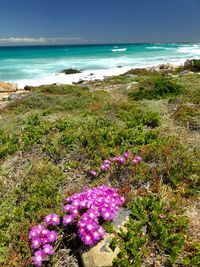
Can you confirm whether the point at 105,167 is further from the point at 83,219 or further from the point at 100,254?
the point at 100,254

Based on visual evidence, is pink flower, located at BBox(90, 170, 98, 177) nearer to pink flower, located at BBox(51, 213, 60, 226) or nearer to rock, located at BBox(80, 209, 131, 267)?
pink flower, located at BBox(51, 213, 60, 226)

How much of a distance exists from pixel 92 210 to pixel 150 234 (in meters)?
1.03

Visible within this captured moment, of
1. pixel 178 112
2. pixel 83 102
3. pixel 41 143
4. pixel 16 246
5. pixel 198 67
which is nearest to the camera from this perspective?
pixel 16 246

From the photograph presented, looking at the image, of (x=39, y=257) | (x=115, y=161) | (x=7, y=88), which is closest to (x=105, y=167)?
(x=115, y=161)

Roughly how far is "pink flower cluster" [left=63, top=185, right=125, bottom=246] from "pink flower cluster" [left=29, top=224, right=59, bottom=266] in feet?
1.00

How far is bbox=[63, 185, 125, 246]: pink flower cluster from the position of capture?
4.10 metres

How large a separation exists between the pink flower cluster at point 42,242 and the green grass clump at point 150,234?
37.1 inches

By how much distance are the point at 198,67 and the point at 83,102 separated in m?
15.6

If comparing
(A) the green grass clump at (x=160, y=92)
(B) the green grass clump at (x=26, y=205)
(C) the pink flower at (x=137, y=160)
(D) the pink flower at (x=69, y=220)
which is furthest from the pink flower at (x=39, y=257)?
(A) the green grass clump at (x=160, y=92)

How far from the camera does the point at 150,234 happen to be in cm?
444

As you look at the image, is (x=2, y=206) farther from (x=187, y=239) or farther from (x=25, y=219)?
(x=187, y=239)

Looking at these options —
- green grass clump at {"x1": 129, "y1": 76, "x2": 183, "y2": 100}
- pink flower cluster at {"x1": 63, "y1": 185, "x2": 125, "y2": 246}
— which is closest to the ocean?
green grass clump at {"x1": 129, "y1": 76, "x2": 183, "y2": 100}

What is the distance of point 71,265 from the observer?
13.9ft

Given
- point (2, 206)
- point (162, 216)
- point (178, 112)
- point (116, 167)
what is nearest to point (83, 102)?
point (178, 112)
